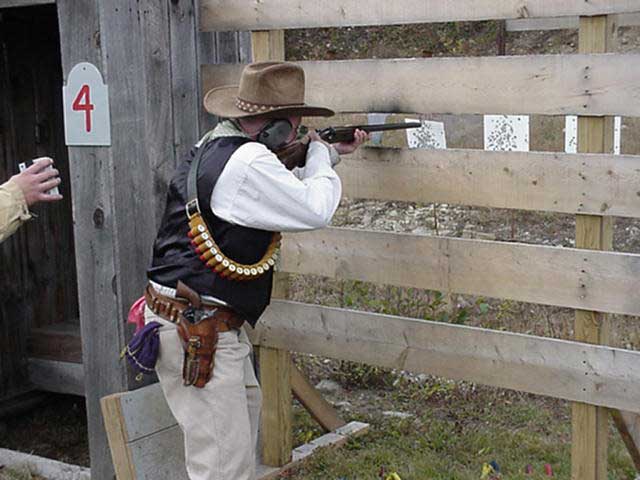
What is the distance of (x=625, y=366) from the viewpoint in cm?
364

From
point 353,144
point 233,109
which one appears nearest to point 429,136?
point 353,144

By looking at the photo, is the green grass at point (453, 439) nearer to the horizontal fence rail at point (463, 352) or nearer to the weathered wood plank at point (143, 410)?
the horizontal fence rail at point (463, 352)

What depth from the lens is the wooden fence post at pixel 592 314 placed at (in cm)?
361

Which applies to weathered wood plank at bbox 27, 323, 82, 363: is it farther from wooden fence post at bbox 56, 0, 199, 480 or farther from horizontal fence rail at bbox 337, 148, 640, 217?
horizontal fence rail at bbox 337, 148, 640, 217

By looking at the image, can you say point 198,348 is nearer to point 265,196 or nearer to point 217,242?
point 217,242

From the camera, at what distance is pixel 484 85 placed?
3.83m

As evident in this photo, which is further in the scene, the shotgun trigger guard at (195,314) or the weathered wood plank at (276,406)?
the weathered wood plank at (276,406)

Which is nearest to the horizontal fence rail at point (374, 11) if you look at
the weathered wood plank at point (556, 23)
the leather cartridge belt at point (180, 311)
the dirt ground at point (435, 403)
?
the leather cartridge belt at point (180, 311)

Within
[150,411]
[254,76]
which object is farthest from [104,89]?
[150,411]

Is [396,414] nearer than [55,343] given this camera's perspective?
Yes

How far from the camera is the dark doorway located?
5.91 meters

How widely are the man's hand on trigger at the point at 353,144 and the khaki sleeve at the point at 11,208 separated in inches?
52.1

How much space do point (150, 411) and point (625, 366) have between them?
1989mm

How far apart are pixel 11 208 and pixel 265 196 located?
91cm
